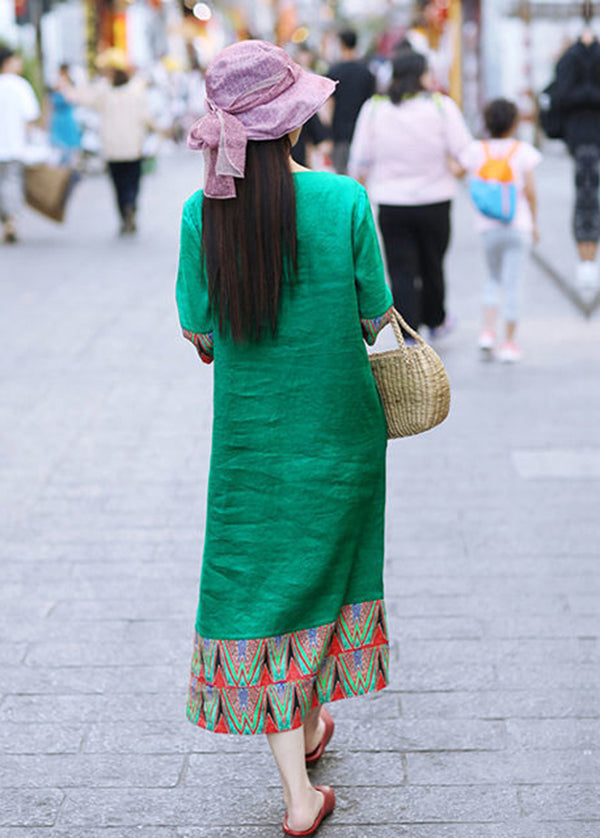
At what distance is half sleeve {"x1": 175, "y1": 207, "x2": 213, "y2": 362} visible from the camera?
2971 millimetres

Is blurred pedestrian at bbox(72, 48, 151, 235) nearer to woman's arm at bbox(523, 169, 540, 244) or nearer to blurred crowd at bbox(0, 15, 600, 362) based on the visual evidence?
blurred crowd at bbox(0, 15, 600, 362)

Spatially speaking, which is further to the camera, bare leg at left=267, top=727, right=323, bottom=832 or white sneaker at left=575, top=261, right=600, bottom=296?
white sneaker at left=575, top=261, right=600, bottom=296

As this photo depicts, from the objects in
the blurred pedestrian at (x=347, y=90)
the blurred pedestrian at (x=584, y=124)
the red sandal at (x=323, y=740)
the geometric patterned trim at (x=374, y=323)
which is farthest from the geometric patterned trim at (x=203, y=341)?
the blurred pedestrian at (x=347, y=90)

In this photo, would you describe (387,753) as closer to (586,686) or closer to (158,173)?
(586,686)

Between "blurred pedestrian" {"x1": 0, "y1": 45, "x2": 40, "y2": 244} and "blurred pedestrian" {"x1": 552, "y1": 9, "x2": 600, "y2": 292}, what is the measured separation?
600cm

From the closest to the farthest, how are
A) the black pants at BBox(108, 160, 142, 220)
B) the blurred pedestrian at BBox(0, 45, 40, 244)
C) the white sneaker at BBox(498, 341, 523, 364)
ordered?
the white sneaker at BBox(498, 341, 523, 364)
the blurred pedestrian at BBox(0, 45, 40, 244)
the black pants at BBox(108, 160, 142, 220)

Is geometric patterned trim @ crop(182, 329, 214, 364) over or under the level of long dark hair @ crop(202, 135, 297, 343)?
under

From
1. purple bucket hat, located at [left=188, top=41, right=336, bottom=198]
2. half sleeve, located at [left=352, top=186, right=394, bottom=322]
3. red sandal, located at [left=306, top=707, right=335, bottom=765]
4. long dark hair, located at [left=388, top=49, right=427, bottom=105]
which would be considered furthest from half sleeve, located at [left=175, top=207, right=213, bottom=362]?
long dark hair, located at [left=388, top=49, right=427, bottom=105]

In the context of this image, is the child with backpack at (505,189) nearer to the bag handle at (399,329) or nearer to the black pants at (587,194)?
the black pants at (587,194)

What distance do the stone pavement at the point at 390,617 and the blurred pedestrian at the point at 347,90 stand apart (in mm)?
5038

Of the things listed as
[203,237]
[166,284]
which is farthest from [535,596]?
[166,284]

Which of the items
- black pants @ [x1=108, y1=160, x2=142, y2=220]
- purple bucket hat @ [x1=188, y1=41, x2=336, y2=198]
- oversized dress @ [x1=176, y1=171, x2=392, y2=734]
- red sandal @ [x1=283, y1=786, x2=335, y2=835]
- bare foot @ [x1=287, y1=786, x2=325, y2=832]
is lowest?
black pants @ [x1=108, y1=160, x2=142, y2=220]

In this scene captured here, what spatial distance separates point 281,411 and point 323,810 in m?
0.92

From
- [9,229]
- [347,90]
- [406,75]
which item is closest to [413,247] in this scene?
[406,75]
